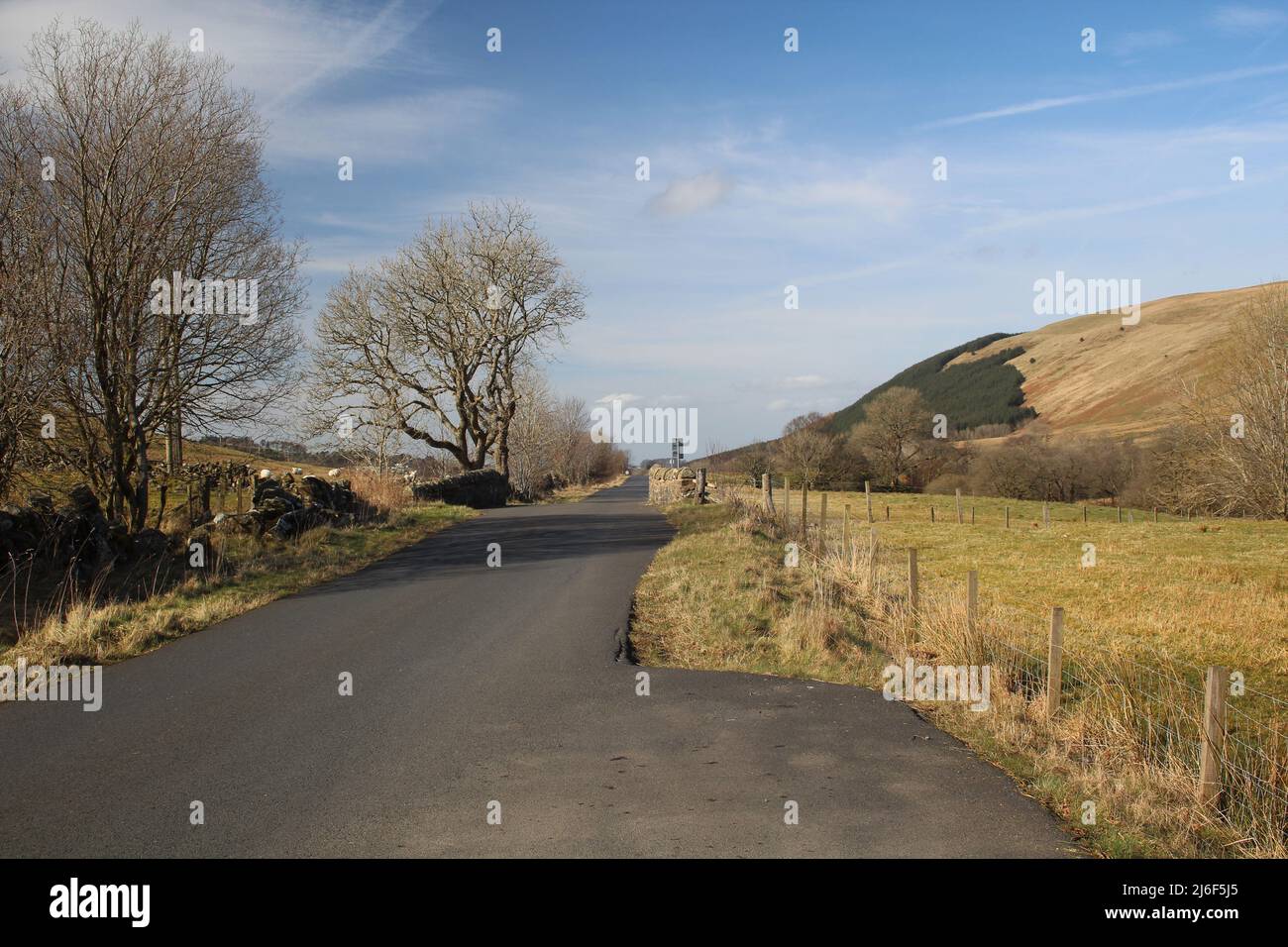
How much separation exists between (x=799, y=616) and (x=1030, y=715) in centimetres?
358

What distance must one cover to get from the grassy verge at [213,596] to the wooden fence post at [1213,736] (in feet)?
31.8

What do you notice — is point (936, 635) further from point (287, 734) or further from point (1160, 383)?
point (1160, 383)

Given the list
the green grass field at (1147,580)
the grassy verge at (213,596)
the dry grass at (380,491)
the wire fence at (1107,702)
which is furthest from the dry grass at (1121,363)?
the grassy verge at (213,596)

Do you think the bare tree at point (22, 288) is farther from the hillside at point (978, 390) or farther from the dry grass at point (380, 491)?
the hillside at point (978, 390)

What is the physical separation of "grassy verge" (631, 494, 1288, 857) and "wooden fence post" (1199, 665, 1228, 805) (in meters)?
0.13

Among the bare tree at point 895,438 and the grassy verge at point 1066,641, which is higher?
the bare tree at point 895,438

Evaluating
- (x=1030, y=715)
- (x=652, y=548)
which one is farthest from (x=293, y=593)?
(x=1030, y=715)

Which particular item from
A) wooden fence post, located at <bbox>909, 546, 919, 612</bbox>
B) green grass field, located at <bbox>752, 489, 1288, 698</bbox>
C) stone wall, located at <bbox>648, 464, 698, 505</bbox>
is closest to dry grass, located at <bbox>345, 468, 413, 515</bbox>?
stone wall, located at <bbox>648, 464, 698, 505</bbox>

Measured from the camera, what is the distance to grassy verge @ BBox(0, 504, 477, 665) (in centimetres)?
930

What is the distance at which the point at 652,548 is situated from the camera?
19.1m

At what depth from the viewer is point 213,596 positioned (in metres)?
12.3

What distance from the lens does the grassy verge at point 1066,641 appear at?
6121mm

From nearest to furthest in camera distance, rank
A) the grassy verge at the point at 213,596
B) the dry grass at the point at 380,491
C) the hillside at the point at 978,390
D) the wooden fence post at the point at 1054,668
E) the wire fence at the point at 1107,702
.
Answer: the wire fence at the point at 1107,702
the wooden fence post at the point at 1054,668
the grassy verge at the point at 213,596
the dry grass at the point at 380,491
the hillside at the point at 978,390

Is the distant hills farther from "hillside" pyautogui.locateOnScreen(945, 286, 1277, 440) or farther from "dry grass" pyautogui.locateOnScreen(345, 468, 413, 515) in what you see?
"dry grass" pyautogui.locateOnScreen(345, 468, 413, 515)
